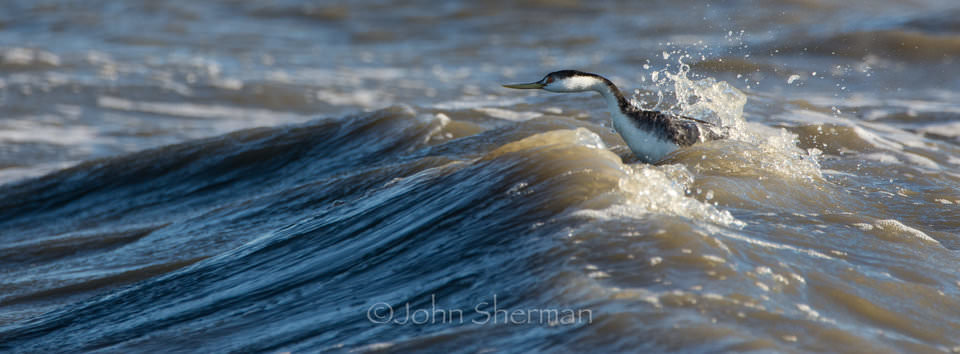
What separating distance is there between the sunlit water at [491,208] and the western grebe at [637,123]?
11 cm

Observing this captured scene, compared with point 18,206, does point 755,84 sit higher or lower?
higher

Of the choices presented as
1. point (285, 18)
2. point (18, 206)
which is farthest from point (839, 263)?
point (285, 18)

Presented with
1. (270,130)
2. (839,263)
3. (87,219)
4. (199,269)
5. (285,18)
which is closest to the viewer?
(839,263)

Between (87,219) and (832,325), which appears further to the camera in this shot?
(87,219)

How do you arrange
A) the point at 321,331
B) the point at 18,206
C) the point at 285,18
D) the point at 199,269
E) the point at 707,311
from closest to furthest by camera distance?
the point at 707,311, the point at 321,331, the point at 199,269, the point at 18,206, the point at 285,18

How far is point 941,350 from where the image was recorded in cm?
327

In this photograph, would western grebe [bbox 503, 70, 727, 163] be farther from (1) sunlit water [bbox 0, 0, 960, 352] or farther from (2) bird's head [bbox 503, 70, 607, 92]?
(1) sunlit water [bbox 0, 0, 960, 352]

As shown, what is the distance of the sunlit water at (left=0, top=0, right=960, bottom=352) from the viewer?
341cm

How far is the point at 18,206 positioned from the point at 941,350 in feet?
21.9

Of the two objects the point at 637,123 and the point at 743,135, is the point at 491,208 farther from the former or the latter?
the point at 743,135

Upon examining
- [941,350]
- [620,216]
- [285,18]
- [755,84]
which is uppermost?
[285,18]

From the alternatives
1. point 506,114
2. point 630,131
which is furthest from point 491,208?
point 506,114

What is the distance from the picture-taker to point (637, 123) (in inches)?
222

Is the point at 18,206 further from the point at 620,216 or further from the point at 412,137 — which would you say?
the point at 620,216
